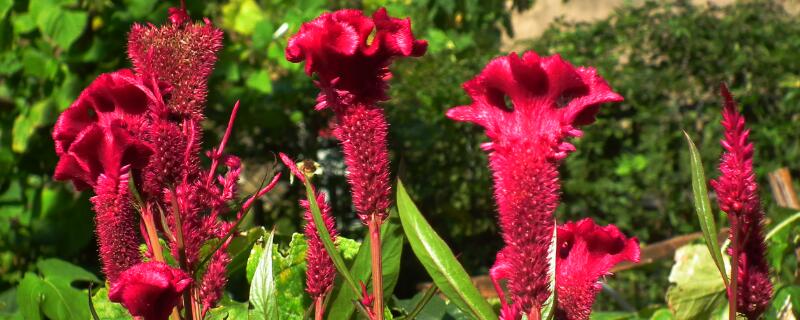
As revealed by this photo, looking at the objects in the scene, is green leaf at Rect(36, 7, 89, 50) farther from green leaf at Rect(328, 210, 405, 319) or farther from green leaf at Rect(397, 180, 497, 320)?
green leaf at Rect(397, 180, 497, 320)

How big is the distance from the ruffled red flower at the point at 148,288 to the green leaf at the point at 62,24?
137 inches

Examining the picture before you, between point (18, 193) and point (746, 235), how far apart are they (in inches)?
153

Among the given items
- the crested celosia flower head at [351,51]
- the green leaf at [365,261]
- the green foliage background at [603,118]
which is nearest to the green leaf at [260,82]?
the green foliage background at [603,118]

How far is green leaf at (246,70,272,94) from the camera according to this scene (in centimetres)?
489

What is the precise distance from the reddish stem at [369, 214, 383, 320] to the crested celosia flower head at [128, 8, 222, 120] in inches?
8.6

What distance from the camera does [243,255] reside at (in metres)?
1.70

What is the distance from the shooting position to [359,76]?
1.14 meters

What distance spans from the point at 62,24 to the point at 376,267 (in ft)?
11.6

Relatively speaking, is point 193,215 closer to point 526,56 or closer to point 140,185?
point 140,185

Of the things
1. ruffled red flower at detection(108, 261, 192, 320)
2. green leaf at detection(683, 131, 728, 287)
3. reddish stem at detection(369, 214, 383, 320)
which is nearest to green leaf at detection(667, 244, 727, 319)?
green leaf at detection(683, 131, 728, 287)

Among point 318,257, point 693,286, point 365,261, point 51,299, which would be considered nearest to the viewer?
point 318,257

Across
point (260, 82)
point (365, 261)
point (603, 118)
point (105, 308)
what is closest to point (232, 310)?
point (105, 308)

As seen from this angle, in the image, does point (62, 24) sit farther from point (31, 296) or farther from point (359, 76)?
point (359, 76)

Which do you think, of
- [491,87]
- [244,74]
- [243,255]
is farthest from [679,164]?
[491,87]
